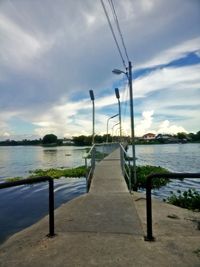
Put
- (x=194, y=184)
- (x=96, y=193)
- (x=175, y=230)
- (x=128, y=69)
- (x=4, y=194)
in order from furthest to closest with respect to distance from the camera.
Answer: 1. (x=194, y=184)
2. (x=4, y=194)
3. (x=128, y=69)
4. (x=96, y=193)
5. (x=175, y=230)

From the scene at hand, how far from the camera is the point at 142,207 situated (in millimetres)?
7840

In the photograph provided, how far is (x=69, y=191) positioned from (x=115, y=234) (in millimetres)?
13197

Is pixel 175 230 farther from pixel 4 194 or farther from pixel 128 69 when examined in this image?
pixel 4 194

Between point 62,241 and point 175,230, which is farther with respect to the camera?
point 175,230

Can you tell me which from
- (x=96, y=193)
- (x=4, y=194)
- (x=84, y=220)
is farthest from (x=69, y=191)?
(x=84, y=220)

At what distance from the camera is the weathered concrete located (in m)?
4.46

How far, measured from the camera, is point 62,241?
5238 millimetres

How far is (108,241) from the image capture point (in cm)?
519

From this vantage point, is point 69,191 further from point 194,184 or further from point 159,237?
point 159,237

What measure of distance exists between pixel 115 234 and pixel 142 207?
240 cm

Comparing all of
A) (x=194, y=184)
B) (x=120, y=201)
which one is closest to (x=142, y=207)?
(x=120, y=201)


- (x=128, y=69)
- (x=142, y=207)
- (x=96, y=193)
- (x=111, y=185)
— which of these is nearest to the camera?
(x=142, y=207)

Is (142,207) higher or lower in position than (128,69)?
lower

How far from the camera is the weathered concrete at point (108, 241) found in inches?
176
